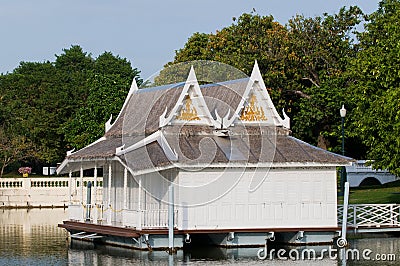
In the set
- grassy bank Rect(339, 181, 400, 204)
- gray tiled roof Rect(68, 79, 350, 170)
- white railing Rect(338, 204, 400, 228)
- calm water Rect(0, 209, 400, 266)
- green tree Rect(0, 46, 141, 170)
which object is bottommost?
calm water Rect(0, 209, 400, 266)

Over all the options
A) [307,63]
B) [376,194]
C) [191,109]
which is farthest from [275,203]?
[307,63]

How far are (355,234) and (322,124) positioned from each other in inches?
959

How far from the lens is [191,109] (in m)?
36.8

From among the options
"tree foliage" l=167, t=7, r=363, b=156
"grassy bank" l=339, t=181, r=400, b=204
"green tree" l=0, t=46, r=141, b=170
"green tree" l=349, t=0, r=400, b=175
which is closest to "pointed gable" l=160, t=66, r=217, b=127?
"green tree" l=349, t=0, r=400, b=175

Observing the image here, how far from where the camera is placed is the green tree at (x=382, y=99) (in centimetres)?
4166

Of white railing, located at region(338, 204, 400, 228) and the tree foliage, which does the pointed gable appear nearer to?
white railing, located at region(338, 204, 400, 228)

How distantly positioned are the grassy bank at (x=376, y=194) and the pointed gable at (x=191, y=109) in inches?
669

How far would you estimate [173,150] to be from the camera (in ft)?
113

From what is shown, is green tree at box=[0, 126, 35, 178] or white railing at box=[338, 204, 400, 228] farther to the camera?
green tree at box=[0, 126, 35, 178]

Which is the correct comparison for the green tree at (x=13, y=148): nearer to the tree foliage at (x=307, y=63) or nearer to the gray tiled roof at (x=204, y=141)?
the tree foliage at (x=307, y=63)

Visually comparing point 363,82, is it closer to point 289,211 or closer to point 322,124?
point 289,211

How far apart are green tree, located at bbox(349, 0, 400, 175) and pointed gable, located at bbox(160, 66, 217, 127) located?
9.05 meters

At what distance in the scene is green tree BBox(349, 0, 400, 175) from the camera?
41.7m

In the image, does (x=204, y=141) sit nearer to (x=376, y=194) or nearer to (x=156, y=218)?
(x=156, y=218)
